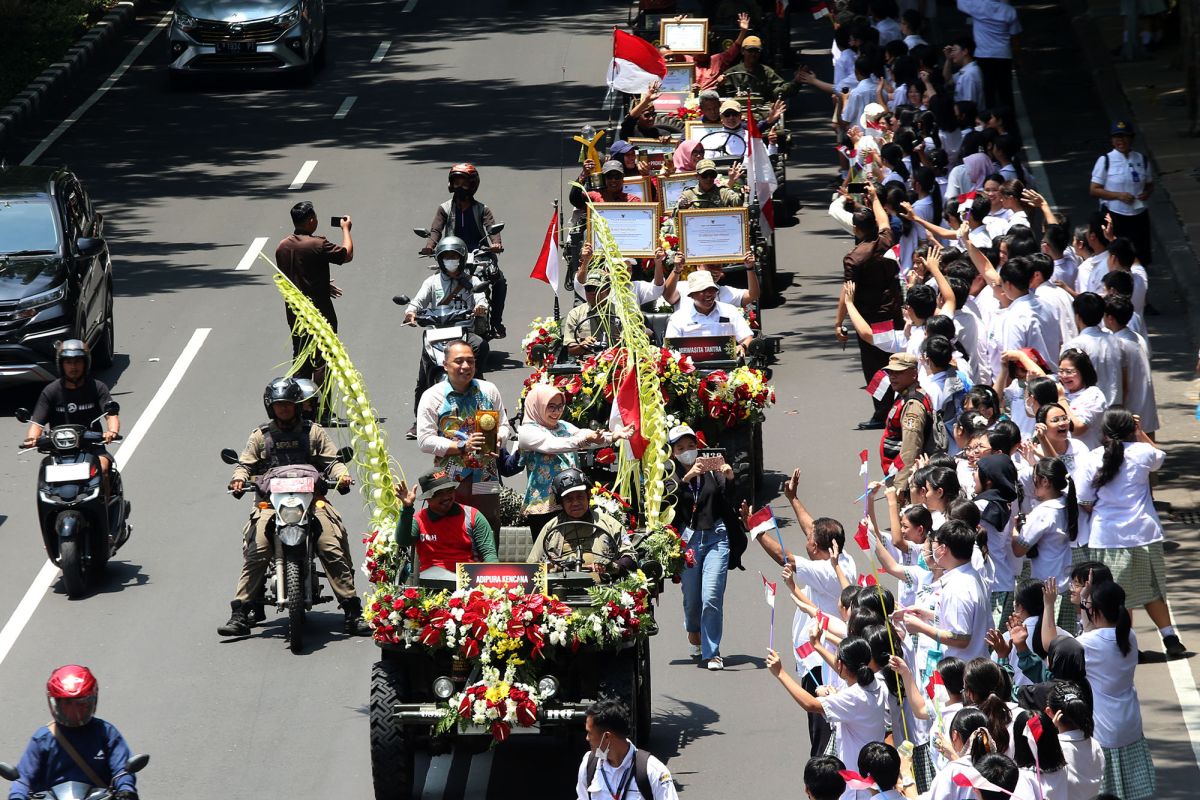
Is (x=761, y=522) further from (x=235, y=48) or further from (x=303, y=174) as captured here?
(x=235, y=48)

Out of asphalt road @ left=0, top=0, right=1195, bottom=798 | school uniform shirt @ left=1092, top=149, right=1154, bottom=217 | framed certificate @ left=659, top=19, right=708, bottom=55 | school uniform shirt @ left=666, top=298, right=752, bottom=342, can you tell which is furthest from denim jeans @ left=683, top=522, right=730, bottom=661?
framed certificate @ left=659, top=19, right=708, bottom=55

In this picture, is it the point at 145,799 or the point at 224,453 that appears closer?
the point at 145,799

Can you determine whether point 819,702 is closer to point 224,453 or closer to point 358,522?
point 224,453

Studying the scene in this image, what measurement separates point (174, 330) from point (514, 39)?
15789 mm

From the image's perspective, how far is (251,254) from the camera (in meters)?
24.4

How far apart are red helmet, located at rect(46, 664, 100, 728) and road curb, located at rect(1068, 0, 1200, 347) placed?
Answer: 43.2 feet

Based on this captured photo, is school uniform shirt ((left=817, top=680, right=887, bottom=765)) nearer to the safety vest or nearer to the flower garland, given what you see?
the safety vest

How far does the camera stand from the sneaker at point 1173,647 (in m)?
13.2

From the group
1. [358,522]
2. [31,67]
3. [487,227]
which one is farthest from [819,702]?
[31,67]

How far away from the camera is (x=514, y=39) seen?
36.1 metres

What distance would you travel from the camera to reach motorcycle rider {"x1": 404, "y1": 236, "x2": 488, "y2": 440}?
59.3ft

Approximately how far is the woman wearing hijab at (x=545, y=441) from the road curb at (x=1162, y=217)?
8706 mm

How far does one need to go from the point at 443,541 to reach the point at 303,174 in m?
16.3

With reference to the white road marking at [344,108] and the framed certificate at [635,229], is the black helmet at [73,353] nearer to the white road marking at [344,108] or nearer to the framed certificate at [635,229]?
the framed certificate at [635,229]
